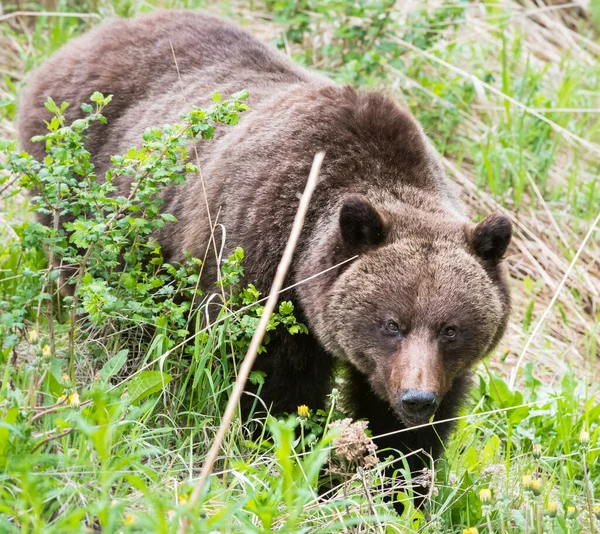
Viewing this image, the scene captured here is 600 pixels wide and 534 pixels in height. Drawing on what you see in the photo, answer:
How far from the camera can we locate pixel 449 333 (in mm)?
4742

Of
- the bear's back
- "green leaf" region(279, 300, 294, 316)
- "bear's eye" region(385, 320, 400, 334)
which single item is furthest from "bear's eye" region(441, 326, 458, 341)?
the bear's back

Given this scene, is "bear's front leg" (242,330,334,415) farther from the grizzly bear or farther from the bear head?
the bear head

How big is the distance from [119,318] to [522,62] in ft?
21.7

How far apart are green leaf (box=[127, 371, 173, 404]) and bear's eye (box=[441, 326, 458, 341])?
1443 millimetres

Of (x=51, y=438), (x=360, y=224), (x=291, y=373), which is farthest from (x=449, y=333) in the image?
(x=51, y=438)

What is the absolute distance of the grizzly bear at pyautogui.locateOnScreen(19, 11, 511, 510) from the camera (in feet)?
15.5

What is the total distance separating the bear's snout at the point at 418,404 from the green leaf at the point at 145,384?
1208 millimetres

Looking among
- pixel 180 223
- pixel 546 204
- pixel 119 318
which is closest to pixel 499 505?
pixel 119 318

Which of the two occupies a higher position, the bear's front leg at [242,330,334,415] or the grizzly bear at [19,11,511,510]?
the grizzly bear at [19,11,511,510]

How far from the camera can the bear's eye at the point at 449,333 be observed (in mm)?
4727

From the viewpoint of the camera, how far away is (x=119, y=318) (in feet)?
16.7

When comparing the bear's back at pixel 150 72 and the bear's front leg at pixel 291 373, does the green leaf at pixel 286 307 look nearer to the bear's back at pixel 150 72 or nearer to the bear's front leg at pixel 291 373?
the bear's front leg at pixel 291 373

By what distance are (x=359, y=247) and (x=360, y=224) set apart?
0.16m

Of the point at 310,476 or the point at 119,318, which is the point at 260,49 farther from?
the point at 310,476
